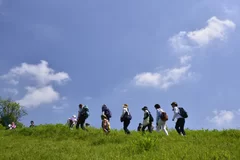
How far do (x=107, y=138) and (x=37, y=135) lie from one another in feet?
28.6

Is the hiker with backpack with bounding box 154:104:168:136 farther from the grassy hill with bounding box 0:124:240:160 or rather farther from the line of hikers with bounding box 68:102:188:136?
the grassy hill with bounding box 0:124:240:160

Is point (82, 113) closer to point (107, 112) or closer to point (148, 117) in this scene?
point (107, 112)

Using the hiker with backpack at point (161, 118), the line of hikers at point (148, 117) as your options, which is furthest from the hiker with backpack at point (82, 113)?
the hiker with backpack at point (161, 118)

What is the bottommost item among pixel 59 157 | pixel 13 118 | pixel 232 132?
pixel 59 157

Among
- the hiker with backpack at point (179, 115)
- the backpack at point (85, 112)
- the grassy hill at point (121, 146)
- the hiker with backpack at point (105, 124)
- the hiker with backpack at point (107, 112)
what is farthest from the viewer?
the backpack at point (85, 112)

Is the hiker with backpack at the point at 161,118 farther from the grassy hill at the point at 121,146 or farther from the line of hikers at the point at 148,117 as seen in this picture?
the grassy hill at the point at 121,146

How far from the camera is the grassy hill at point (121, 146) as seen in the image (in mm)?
9172

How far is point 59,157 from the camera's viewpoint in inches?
408

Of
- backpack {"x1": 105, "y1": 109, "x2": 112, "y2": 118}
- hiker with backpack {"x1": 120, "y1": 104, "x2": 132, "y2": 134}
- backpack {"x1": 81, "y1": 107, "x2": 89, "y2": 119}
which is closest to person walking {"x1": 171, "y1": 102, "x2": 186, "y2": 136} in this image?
hiker with backpack {"x1": 120, "y1": 104, "x2": 132, "y2": 134}

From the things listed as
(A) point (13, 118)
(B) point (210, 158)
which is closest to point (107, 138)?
(B) point (210, 158)

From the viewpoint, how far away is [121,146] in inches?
490

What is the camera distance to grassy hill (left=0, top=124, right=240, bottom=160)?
9.17 metres

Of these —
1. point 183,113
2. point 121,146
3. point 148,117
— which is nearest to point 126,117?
point 148,117

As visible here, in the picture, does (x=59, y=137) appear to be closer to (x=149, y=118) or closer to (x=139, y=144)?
(x=149, y=118)
